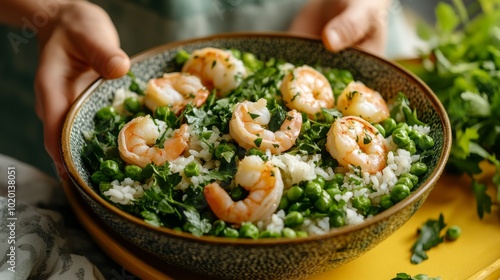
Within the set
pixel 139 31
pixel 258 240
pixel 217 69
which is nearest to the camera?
pixel 258 240

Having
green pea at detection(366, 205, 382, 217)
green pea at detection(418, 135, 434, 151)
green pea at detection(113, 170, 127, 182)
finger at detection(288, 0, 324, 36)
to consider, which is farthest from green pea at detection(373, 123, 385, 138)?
finger at detection(288, 0, 324, 36)

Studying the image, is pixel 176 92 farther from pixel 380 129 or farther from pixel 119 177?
pixel 380 129

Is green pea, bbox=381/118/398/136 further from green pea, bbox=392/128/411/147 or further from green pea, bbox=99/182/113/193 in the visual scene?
green pea, bbox=99/182/113/193

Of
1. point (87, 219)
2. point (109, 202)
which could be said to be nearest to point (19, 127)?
point (87, 219)

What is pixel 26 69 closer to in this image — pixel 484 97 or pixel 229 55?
pixel 229 55

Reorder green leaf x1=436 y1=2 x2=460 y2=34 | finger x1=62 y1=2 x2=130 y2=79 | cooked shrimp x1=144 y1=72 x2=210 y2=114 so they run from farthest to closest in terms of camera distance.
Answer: green leaf x1=436 y1=2 x2=460 y2=34 < finger x1=62 y1=2 x2=130 y2=79 < cooked shrimp x1=144 y1=72 x2=210 y2=114

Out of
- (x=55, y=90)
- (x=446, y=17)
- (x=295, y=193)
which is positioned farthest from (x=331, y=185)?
(x=446, y=17)
